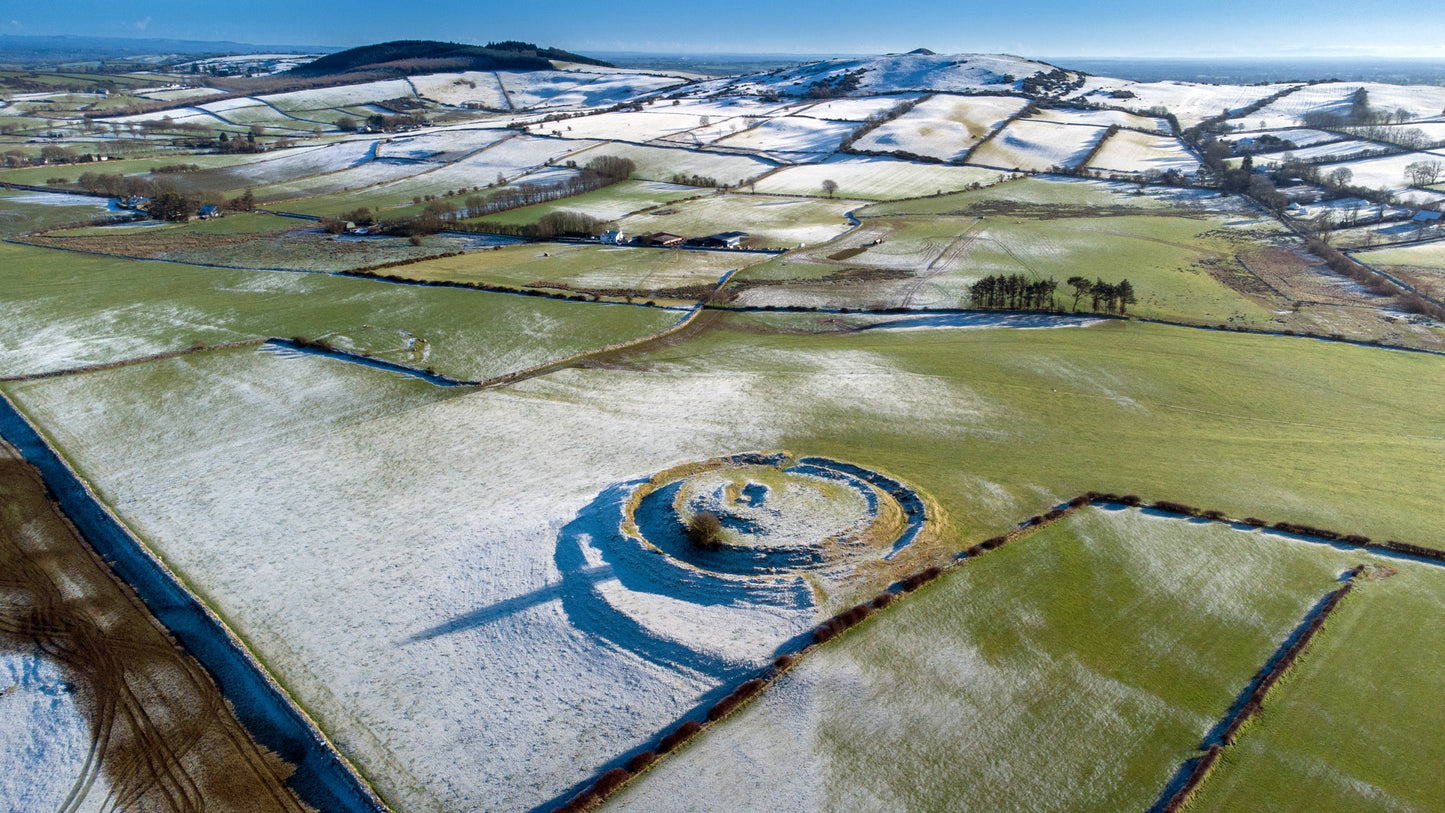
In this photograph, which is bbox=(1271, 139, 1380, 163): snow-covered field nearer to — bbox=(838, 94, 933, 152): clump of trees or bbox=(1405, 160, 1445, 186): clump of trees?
bbox=(1405, 160, 1445, 186): clump of trees

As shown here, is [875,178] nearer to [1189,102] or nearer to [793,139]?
[793,139]

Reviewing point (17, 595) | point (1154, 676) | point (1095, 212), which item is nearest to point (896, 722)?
point (1154, 676)

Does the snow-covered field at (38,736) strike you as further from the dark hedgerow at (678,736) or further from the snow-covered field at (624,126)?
the snow-covered field at (624,126)

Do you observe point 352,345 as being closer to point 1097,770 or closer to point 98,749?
point 98,749

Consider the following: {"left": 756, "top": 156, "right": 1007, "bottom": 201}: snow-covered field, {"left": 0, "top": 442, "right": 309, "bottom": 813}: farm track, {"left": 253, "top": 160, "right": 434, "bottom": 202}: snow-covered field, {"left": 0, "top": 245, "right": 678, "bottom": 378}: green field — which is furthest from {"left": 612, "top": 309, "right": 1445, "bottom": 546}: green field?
{"left": 253, "top": 160, "right": 434, "bottom": 202}: snow-covered field

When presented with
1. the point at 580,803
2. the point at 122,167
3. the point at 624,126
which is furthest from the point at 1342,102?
the point at 122,167

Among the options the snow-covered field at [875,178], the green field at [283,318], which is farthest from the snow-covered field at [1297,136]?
the green field at [283,318]
